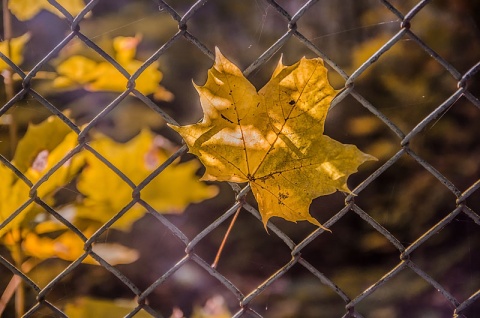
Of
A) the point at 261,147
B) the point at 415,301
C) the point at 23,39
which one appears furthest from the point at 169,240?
the point at 261,147

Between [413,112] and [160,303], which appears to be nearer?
[160,303]

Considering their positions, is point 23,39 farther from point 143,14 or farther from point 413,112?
point 413,112

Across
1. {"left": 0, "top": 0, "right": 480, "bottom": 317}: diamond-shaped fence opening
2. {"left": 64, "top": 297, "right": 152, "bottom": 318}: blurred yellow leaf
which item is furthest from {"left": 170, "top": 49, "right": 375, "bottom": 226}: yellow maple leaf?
{"left": 0, "top": 0, "right": 480, "bottom": 317}: diamond-shaped fence opening

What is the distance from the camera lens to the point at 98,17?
2525 mm

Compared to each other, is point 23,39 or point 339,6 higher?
point 339,6

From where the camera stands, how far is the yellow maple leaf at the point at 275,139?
0.87 metres

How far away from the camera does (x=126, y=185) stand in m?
1.27

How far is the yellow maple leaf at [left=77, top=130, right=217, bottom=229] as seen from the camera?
1245 millimetres

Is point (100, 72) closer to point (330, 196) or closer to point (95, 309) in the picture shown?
point (95, 309)

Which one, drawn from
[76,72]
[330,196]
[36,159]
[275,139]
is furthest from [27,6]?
[330,196]

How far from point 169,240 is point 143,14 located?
1.00 m

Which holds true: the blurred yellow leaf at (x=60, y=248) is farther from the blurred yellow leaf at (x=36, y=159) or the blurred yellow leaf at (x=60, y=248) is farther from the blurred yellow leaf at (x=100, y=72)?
the blurred yellow leaf at (x=100, y=72)

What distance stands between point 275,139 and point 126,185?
0.47 metres

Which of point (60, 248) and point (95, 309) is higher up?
point (60, 248)
